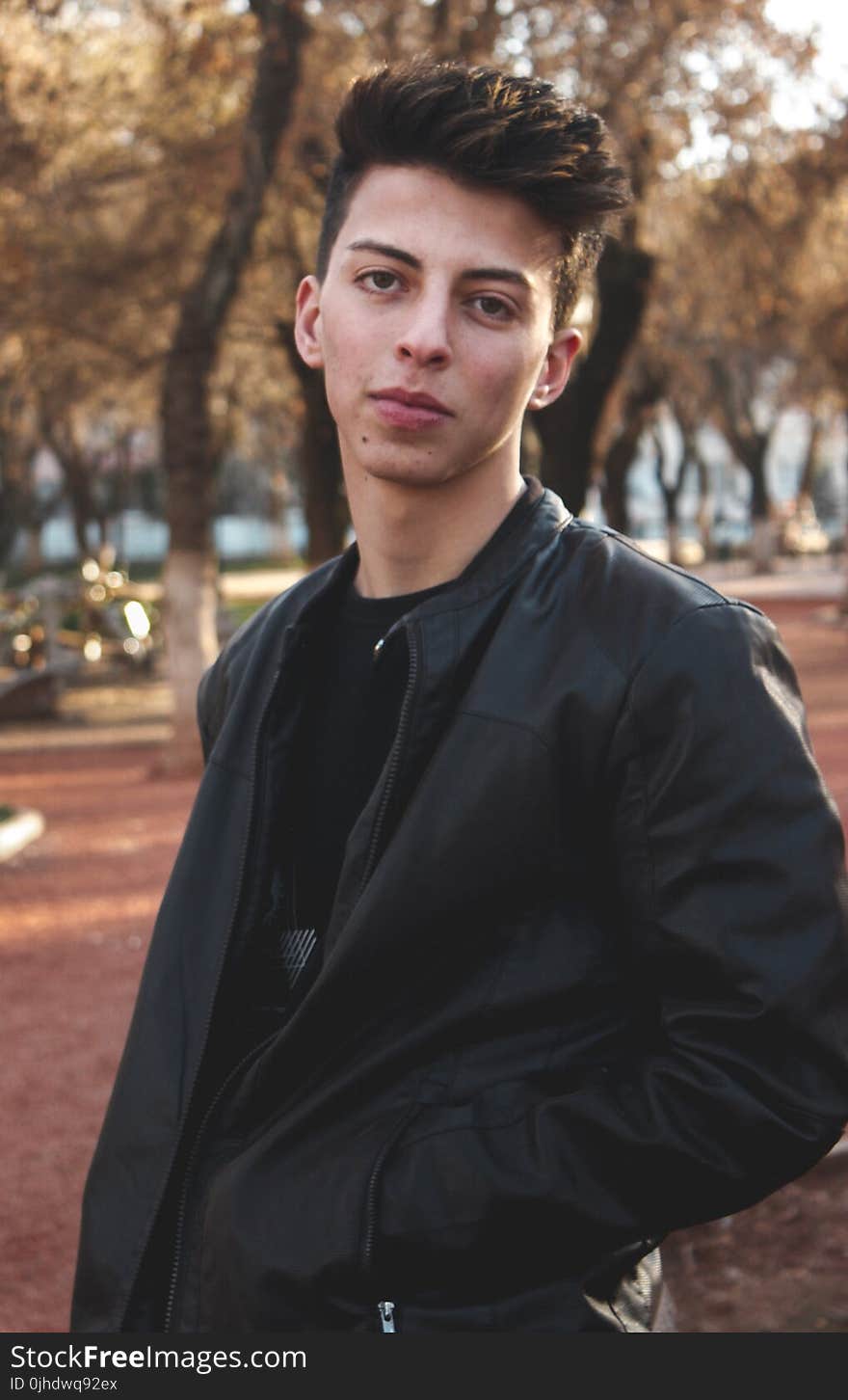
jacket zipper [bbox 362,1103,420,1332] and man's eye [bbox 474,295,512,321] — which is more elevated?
man's eye [bbox 474,295,512,321]

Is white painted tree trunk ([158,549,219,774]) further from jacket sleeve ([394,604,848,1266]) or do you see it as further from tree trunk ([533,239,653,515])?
jacket sleeve ([394,604,848,1266])

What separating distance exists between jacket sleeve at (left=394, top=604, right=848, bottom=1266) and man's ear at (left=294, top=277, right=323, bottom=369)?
804 millimetres

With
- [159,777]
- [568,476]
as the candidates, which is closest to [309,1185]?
[159,777]

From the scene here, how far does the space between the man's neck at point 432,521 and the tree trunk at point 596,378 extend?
15591mm

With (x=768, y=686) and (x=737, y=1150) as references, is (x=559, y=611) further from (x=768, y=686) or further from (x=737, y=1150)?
(x=737, y=1150)

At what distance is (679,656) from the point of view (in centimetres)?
184

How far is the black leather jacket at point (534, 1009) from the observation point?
5.83ft

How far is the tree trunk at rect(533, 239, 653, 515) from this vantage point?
17.9 m

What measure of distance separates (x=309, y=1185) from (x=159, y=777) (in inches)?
517

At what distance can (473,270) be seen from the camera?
2.08m

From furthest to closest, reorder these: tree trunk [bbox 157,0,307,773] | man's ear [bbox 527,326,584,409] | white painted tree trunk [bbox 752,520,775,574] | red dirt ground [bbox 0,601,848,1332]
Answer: white painted tree trunk [bbox 752,520,775,574], tree trunk [bbox 157,0,307,773], red dirt ground [bbox 0,601,848,1332], man's ear [bbox 527,326,584,409]

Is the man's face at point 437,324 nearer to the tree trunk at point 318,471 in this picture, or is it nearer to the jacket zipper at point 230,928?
the jacket zipper at point 230,928

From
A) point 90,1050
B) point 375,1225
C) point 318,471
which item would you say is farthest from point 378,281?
point 318,471

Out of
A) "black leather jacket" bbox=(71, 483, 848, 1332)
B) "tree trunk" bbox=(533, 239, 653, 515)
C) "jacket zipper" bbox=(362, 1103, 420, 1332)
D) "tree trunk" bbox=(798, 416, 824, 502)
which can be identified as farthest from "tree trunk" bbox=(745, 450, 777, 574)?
"jacket zipper" bbox=(362, 1103, 420, 1332)
